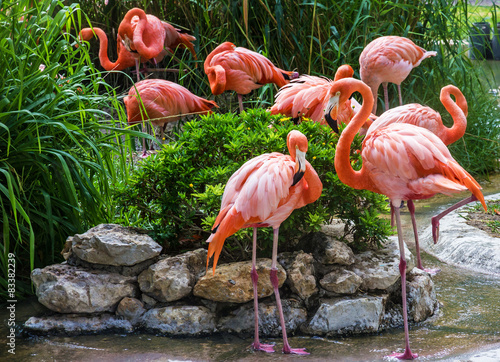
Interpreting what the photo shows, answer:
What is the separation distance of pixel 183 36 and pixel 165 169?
340cm

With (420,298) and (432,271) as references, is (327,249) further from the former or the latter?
(432,271)

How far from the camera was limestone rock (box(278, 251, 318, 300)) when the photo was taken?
3430 millimetres

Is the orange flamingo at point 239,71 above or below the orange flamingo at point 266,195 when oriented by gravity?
above

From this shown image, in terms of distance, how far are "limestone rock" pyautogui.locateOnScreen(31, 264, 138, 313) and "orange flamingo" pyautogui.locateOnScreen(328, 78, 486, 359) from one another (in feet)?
4.92

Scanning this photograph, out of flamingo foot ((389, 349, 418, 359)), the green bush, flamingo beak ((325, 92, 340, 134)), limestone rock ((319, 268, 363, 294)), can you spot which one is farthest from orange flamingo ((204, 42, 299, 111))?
flamingo foot ((389, 349, 418, 359))

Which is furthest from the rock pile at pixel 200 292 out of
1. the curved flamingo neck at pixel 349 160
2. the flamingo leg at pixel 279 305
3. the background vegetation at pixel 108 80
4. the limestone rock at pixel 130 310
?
the curved flamingo neck at pixel 349 160

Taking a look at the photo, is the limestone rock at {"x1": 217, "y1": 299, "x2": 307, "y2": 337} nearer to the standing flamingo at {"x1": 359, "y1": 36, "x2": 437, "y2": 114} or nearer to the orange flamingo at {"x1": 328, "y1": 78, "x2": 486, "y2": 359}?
the orange flamingo at {"x1": 328, "y1": 78, "x2": 486, "y2": 359}

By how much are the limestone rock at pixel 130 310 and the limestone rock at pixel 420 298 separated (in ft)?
5.46

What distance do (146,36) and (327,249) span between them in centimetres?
401

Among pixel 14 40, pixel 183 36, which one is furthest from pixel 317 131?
pixel 183 36

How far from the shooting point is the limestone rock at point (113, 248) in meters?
3.43

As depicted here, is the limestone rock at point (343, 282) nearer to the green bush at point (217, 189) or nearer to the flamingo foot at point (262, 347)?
the green bush at point (217, 189)

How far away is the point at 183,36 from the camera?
6.71 m

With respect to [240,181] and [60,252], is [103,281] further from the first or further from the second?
[240,181]
